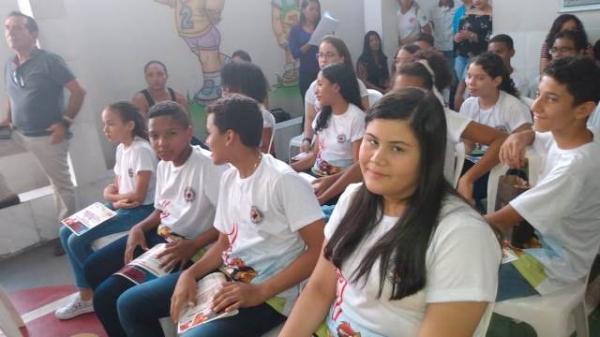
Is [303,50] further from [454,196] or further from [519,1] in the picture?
[454,196]

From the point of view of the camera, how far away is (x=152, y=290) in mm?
1711

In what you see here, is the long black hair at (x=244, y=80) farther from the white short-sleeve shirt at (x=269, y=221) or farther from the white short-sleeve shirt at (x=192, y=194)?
the white short-sleeve shirt at (x=269, y=221)

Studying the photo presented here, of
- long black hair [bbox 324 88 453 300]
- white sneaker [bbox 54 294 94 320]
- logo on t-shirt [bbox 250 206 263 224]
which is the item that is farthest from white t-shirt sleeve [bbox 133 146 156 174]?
long black hair [bbox 324 88 453 300]

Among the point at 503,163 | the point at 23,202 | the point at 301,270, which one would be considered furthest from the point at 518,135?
the point at 23,202

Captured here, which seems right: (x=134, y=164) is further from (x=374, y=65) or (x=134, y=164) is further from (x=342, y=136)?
(x=374, y=65)

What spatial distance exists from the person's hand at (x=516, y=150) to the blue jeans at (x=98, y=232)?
173cm

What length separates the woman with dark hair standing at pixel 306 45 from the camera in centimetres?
507

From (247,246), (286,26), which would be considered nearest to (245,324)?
(247,246)

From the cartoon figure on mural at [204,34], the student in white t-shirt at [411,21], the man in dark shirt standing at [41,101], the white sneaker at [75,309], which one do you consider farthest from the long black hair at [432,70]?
the student in white t-shirt at [411,21]

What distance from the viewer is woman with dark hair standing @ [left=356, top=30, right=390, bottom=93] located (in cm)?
561

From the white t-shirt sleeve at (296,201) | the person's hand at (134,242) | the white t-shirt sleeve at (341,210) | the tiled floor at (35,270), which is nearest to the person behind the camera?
the white t-shirt sleeve at (341,210)

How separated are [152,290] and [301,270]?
58 centimetres

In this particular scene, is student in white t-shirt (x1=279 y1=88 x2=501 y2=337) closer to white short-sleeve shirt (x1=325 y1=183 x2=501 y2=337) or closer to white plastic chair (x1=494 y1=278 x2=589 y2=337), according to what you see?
white short-sleeve shirt (x1=325 y1=183 x2=501 y2=337)

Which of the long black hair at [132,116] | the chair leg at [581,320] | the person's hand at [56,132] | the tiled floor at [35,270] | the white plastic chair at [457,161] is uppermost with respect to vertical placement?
the long black hair at [132,116]
